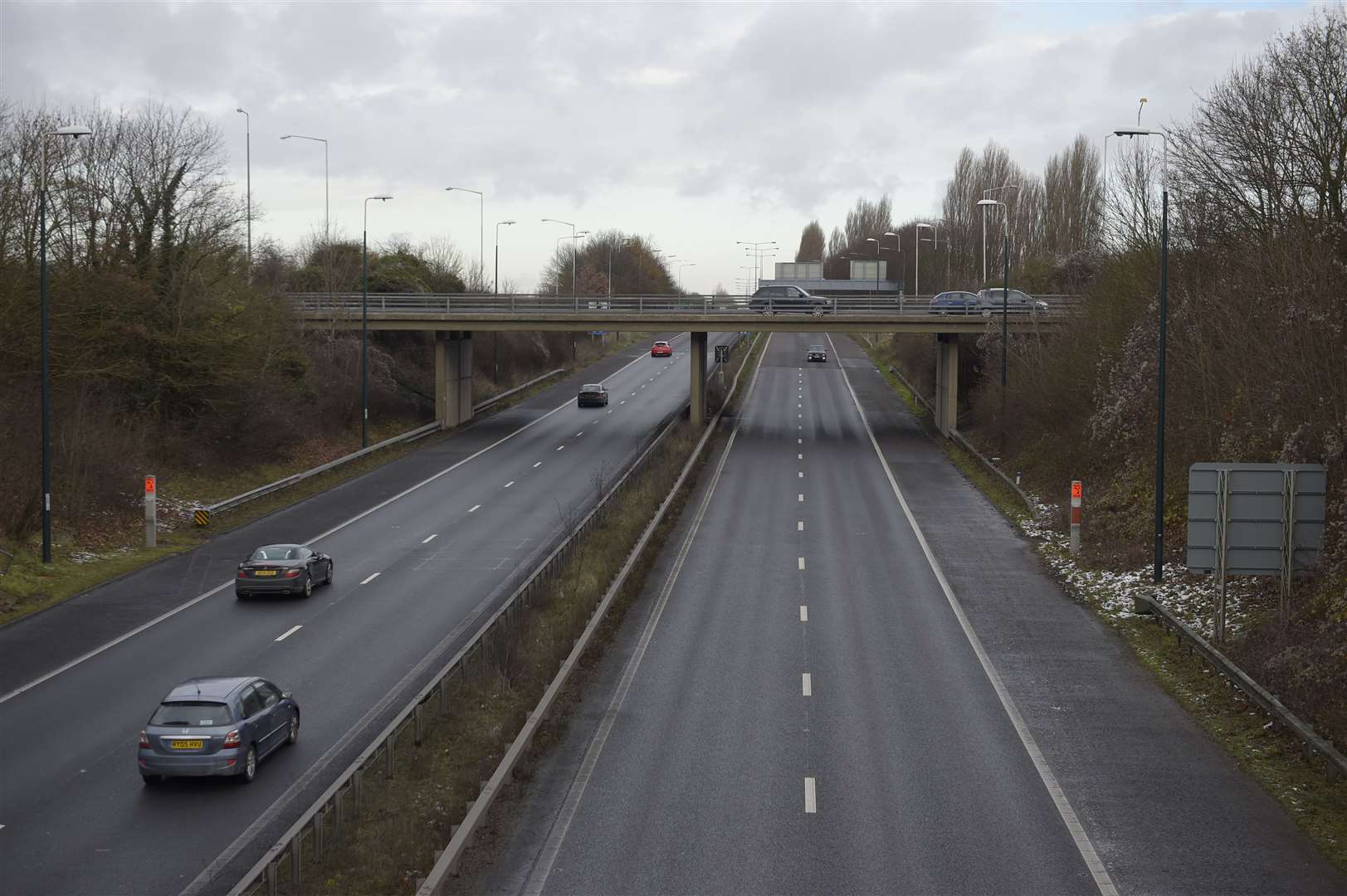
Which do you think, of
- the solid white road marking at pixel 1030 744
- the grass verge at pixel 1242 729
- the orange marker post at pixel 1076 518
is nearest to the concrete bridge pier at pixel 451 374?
the solid white road marking at pixel 1030 744

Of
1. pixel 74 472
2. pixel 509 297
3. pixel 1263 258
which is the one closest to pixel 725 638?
pixel 1263 258

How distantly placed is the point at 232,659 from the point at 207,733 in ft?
22.9

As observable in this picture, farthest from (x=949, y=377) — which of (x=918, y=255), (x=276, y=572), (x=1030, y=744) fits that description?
(x=1030, y=744)

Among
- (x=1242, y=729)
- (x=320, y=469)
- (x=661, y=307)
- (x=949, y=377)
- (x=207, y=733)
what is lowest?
(x=1242, y=729)

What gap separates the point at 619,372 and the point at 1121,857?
84.2m

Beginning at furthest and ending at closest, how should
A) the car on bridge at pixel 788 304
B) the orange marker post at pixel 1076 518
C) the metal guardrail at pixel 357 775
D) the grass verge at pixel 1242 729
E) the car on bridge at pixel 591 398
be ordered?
the car on bridge at pixel 591 398
the car on bridge at pixel 788 304
the orange marker post at pixel 1076 518
the grass verge at pixel 1242 729
the metal guardrail at pixel 357 775

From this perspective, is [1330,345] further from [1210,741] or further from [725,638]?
[725,638]

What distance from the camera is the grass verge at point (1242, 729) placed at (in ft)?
50.5

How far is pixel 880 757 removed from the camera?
58.4ft

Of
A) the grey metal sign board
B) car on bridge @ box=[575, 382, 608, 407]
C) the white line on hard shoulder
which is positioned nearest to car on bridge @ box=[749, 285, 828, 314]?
car on bridge @ box=[575, 382, 608, 407]

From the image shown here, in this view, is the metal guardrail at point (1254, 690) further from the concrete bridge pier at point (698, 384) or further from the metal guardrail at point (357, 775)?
the concrete bridge pier at point (698, 384)

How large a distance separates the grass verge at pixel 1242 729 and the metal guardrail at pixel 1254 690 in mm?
172

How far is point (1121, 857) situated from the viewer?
1424 centimetres

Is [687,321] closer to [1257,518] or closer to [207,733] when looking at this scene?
[1257,518]
